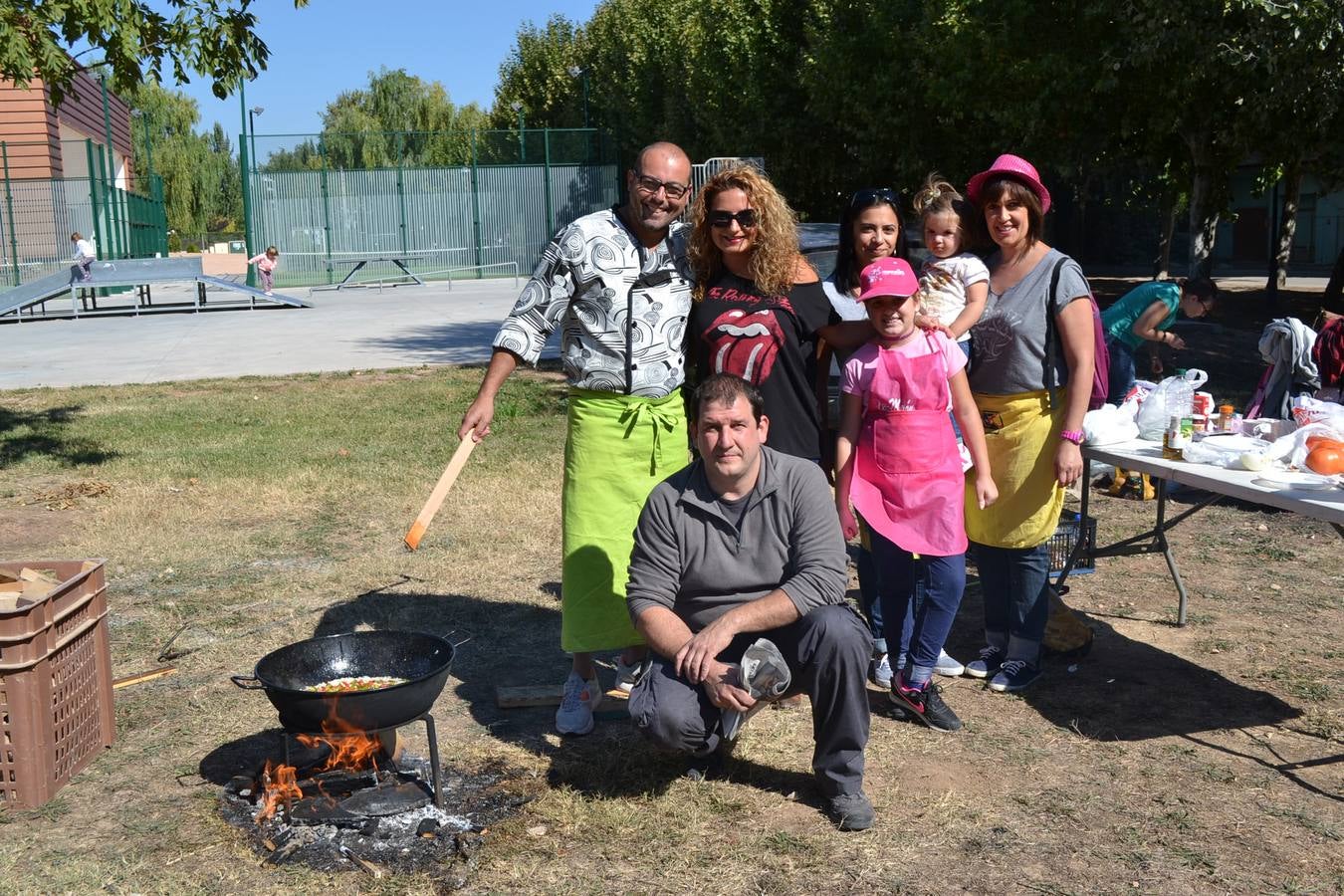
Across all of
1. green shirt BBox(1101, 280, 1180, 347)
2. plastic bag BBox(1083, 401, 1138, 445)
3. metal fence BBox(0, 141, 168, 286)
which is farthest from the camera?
metal fence BBox(0, 141, 168, 286)

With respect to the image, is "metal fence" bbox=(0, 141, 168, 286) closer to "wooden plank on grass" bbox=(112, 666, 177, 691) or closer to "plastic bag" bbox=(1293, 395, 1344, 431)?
"wooden plank on grass" bbox=(112, 666, 177, 691)

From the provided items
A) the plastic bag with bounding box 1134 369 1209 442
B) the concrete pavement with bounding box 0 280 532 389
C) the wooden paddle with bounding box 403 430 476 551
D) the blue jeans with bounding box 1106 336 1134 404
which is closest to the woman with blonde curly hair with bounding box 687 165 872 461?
the wooden paddle with bounding box 403 430 476 551

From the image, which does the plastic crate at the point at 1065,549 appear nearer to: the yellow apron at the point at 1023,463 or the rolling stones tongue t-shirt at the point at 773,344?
the yellow apron at the point at 1023,463

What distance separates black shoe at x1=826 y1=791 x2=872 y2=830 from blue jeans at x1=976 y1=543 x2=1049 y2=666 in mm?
1270

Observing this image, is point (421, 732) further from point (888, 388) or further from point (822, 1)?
point (822, 1)

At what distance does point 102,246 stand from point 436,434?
848 inches

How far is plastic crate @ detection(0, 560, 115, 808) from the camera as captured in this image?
3600 millimetres

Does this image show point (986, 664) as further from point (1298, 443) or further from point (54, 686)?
point (54, 686)

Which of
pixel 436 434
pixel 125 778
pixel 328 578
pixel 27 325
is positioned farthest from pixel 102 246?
pixel 125 778

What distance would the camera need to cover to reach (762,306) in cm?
401

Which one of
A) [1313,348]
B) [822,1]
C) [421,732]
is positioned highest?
[822,1]

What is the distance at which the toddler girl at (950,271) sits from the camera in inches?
168

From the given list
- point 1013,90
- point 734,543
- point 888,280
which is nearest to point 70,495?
point 734,543

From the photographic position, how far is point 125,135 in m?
40.8
